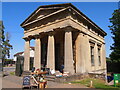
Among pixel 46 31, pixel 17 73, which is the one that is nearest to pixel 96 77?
pixel 46 31

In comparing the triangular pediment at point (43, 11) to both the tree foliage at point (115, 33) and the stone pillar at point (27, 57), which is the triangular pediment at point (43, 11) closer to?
the stone pillar at point (27, 57)

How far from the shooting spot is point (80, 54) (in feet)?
50.1

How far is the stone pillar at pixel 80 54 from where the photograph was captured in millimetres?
15054

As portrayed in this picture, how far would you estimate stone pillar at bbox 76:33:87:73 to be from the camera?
15054 millimetres

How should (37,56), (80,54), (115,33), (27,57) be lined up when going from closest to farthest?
(80,54) → (37,56) → (27,57) → (115,33)

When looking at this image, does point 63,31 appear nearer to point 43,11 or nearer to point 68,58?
point 43,11

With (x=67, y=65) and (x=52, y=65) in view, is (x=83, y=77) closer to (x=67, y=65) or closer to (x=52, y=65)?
(x=67, y=65)

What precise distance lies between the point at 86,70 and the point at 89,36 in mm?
5763

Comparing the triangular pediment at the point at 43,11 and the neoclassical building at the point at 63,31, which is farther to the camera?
the triangular pediment at the point at 43,11

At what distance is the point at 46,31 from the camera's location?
15922mm

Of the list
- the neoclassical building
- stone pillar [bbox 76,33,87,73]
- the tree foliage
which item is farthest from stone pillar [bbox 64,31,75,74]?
the tree foliage

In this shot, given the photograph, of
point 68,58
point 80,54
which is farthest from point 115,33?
point 68,58

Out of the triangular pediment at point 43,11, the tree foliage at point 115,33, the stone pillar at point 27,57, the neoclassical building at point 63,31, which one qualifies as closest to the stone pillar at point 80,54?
the neoclassical building at point 63,31

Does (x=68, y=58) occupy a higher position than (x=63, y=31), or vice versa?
(x=63, y=31)
